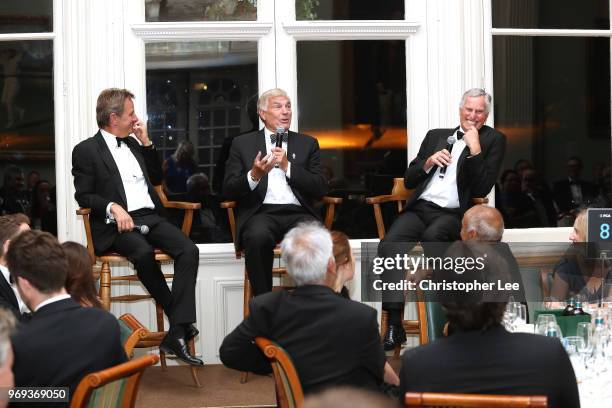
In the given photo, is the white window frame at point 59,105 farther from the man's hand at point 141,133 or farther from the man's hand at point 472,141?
the man's hand at point 472,141

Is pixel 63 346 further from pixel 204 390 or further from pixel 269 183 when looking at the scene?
pixel 269 183

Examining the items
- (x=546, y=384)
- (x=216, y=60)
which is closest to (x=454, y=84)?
(x=216, y=60)

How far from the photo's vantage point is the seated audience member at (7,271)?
12.5ft

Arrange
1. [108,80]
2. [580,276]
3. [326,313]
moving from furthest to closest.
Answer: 1. [108,80]
2. [580,276]
3. [326,313]

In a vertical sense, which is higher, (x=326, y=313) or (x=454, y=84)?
(x=454, y=84)

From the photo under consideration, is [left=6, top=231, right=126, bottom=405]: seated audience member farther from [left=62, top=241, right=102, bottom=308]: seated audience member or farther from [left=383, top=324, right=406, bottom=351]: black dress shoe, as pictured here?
[left=383, top=324, right=406, bottom=351]: black dress shoe

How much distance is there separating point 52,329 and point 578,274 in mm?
2693

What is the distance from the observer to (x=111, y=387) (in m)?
2.75

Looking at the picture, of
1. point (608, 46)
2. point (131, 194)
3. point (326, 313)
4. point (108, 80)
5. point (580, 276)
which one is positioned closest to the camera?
point (326, 313)

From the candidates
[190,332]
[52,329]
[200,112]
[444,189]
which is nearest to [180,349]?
[190,332]

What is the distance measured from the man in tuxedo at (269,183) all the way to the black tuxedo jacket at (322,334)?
214 cm

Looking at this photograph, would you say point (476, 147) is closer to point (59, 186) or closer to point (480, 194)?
point (480, 194)

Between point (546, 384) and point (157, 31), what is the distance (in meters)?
3.90

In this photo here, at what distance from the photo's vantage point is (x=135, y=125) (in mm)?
5461
